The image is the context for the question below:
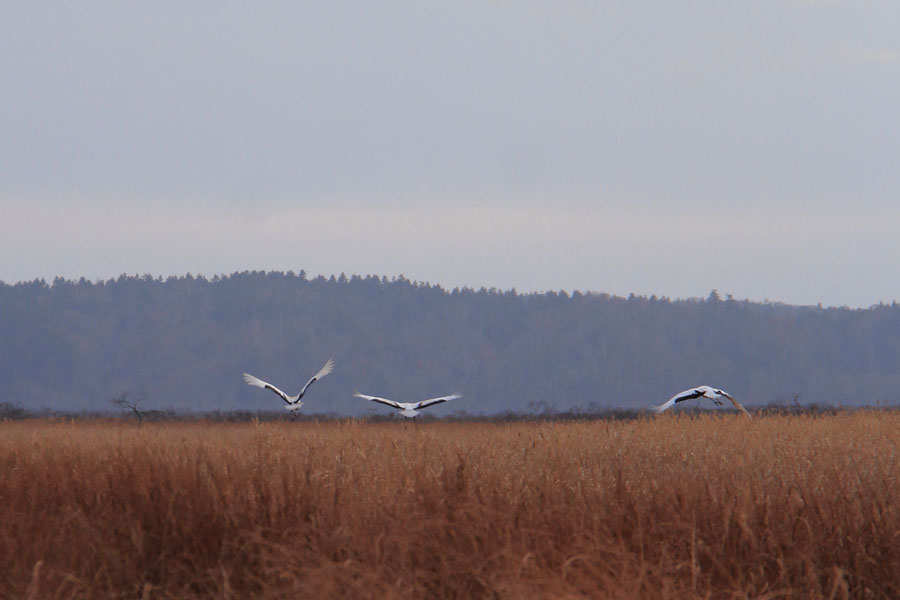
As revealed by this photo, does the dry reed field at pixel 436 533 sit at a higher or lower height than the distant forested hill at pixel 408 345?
lower

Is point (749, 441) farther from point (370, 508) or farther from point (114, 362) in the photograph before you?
point (114, 362)

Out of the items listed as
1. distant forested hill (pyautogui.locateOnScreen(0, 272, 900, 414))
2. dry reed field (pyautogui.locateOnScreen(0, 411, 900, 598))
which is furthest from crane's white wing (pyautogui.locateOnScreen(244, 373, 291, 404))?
distant forested hill (pyautogui.locateOnScreen(0, 272, 900, 414))

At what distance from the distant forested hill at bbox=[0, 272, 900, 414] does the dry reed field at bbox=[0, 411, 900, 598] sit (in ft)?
412

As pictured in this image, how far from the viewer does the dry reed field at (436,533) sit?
674 cm

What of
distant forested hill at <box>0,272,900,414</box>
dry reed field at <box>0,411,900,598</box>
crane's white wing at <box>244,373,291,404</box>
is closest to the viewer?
dry reed field at <box>0,411,900,598</box>

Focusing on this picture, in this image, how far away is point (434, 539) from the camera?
7281 mm

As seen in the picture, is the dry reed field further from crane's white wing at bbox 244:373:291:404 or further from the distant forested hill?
the distant forested hill

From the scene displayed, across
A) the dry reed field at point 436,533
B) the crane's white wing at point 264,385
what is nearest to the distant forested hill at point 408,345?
the crane's white wing at point 264,385

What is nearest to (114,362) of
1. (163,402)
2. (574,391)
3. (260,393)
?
(163,402)

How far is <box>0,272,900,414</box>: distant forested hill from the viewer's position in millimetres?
142375

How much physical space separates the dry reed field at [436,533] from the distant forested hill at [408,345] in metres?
125

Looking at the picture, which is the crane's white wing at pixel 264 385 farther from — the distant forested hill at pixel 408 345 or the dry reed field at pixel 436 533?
the distant forested hill at pixel 408 345

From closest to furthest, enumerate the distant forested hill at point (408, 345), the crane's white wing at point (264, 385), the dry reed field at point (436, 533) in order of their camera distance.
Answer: the dry reed field at point (436, 533), the crane's white wing at point (264, 385), the distant forested hill at point (408, 345)

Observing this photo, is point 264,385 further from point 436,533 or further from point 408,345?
point 408,345
